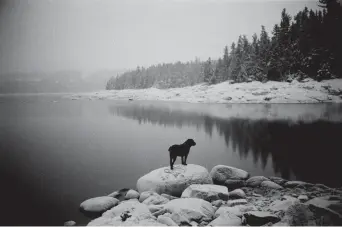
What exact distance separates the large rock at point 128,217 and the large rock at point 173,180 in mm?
1672

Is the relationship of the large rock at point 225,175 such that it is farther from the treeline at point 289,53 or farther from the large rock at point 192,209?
the treeline at point 289,53

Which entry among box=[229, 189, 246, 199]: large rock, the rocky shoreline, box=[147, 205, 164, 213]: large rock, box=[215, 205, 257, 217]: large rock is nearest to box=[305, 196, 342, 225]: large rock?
the rocky shoreline

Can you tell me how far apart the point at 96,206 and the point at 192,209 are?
366 centimetres

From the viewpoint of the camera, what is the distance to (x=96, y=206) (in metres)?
7.34

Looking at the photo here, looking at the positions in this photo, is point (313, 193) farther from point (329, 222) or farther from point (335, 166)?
point (335, 166)

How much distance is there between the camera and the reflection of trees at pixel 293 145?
11391 mm

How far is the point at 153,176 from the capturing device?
8.98 metres

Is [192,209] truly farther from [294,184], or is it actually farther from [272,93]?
[272,93]

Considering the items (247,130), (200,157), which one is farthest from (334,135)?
(200,157)

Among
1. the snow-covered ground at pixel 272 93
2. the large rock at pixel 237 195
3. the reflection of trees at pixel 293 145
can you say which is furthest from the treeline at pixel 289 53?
the large rock at pixel 237 195

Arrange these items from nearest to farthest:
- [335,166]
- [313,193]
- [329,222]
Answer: [329,222] → [313,193] → [335,166]


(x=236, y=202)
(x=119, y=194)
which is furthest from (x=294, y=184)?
(x=119, y=194)

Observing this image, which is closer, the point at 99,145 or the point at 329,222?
the point at 329,222

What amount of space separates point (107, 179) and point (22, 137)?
54.4 ft
